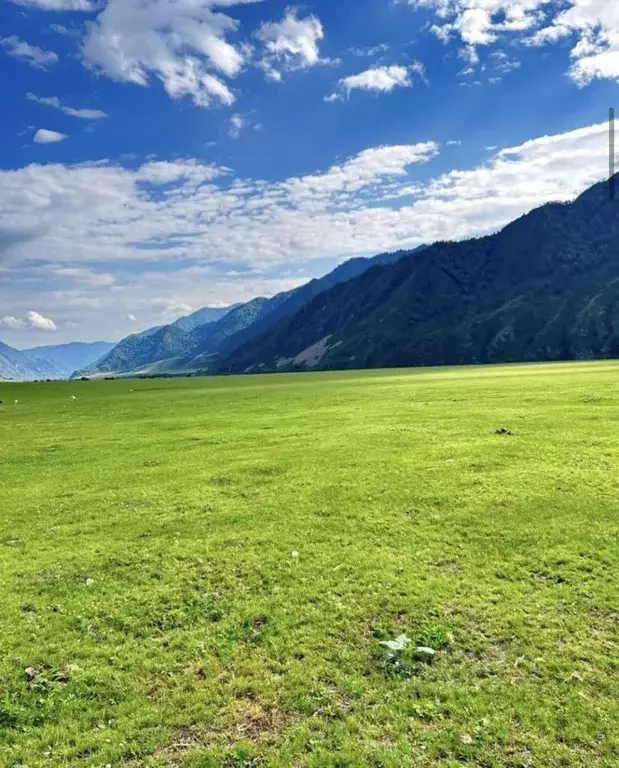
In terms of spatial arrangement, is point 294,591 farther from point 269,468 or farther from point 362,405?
point 362,405

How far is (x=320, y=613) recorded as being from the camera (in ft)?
43.7

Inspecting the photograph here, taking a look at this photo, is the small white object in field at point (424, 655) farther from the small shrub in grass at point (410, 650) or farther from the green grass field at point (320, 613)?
the green grass field at point (320, 613)

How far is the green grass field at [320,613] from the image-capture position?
9367 mm

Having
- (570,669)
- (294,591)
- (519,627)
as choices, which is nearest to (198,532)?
(294,591)

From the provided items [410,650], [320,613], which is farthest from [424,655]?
[320,613]

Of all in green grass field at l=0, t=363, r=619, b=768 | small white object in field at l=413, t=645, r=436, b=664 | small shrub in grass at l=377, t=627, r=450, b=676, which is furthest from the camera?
small white object in field at l=413, t=645, r=436, b=664

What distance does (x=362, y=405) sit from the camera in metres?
59.1

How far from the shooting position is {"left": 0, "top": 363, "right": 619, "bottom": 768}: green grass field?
937 centimetres

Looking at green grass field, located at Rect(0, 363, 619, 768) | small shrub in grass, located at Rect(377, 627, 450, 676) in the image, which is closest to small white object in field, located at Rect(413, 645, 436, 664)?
small shrub in grass, located at Rect(377, 627, 450, 676)

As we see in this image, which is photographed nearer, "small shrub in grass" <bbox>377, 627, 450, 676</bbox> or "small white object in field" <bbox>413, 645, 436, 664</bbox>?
"small shrub in grass" <bbox>377, 627, 450, 676</bbox>

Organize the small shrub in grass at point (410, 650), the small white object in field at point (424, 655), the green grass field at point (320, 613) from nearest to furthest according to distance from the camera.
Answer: the green grass field at point (320, 613) < the small shrub in grass at point (410, 650) < the small white object in field at point (424, 655)

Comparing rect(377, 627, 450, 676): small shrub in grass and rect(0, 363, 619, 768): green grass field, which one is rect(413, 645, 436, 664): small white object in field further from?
rect(0, 363, 619, 768): green grass field

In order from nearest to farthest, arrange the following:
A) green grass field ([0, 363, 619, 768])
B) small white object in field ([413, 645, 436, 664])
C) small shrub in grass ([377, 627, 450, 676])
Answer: green grass field ([0, 363, 619, 768]), small shrub in grass ([377, 627, 450, 676]), small white object in field ([413, 645, 436, 664])

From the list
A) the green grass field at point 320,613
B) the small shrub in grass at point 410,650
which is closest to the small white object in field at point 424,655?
the small shrub in grass at point 410,650
